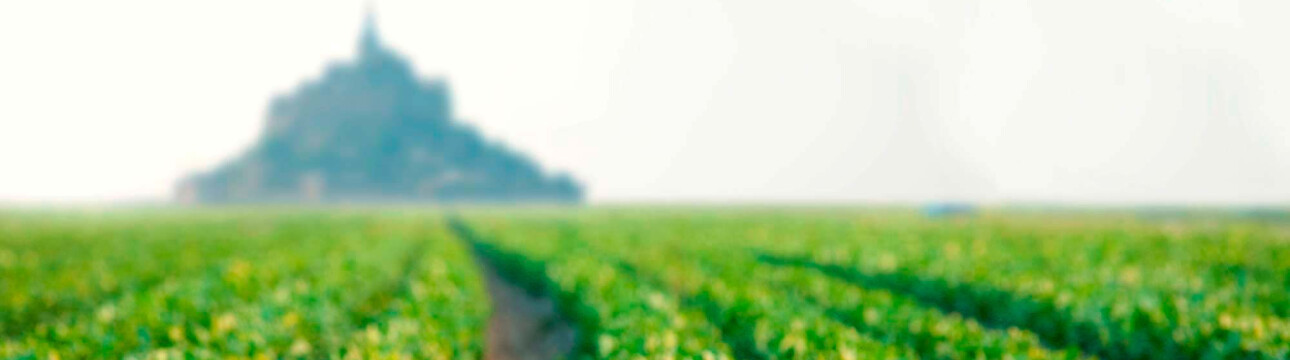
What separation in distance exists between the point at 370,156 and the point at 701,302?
160877 mm

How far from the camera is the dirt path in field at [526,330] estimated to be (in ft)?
48.6

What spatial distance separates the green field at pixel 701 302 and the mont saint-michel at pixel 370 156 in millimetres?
136973

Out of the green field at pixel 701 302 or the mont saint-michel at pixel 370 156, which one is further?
the mont saint-michel at pixel 370 156

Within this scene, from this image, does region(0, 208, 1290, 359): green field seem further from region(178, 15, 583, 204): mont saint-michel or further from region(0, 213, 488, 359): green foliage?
region(178, 15, 583, 204): mont saint-michel

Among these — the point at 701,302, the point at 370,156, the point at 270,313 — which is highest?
the point at 370,156

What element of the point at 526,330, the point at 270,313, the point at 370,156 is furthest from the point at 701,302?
the point at 370,156

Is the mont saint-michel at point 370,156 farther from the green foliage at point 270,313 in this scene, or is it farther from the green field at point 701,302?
the green foliage at point 270,313

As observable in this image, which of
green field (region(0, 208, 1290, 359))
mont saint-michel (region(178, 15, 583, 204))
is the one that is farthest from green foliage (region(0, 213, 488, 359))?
mont saint-michel (region(178, 15, 583, 204))

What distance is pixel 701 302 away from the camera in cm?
1570

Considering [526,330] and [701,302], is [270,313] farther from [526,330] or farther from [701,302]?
[701,302]

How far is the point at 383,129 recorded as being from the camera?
170875 mm

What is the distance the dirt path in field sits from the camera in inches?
583

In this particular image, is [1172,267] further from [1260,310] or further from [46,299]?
[46,299]

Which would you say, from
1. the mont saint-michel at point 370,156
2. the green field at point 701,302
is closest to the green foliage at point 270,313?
the green field at point 701,302
